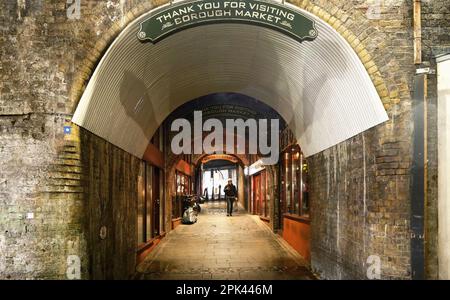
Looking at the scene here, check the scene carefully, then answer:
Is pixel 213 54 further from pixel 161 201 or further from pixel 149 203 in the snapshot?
pixel 161 201

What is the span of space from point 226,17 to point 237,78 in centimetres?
390

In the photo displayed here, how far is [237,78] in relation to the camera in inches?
408

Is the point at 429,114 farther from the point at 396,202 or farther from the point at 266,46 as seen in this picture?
the point at 266,46

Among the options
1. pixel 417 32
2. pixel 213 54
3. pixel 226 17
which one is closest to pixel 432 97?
pixel 417 32

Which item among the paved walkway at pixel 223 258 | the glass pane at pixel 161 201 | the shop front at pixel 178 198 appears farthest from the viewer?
the shop front at pixel 178 198

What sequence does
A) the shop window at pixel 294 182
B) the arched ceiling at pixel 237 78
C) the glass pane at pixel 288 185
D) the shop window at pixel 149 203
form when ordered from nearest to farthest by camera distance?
the arched ceiling at pixel 237 78
the shop window at pixel 149 203
the shop window at pixel 294 182
the glass pane at pixel 288 185

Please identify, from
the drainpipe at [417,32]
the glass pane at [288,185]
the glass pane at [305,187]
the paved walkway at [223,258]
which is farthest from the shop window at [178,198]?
the drainpipe at [417,32]

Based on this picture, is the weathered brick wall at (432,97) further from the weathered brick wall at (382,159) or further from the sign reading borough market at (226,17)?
the sign reading borough market at (226,17)

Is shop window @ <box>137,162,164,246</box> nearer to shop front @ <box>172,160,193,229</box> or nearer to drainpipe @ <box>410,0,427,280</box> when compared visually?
shop front @ <box>172,160,193,229</box>

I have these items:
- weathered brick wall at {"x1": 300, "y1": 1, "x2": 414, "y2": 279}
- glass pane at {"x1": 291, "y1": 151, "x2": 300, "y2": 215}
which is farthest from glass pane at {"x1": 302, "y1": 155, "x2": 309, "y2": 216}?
weathered brick wall at {"x1": 300, "y1": 1, "x2": 414, "y2": 279}

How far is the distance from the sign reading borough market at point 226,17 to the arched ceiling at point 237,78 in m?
0.14

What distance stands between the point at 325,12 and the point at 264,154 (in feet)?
38.7

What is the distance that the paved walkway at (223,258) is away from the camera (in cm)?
907

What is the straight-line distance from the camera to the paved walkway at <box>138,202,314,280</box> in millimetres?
9070
